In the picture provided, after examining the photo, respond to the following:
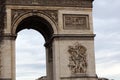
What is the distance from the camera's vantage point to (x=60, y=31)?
91.4ft

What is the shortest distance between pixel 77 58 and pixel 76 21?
8.30 feet

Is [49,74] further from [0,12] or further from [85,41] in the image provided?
[0,12]

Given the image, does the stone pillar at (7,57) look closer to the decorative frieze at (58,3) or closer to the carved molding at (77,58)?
the decorative frieze at (58,3)

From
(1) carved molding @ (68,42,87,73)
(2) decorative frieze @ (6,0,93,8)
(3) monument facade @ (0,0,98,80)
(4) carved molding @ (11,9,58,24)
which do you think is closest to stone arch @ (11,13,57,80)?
(3) monument facade @ (0,0,98,80)

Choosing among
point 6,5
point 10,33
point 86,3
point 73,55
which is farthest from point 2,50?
point 86,3

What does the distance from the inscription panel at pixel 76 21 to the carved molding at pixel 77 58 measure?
121cm

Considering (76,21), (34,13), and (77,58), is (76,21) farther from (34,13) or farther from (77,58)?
(34,13)

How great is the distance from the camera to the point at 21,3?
90.8ft

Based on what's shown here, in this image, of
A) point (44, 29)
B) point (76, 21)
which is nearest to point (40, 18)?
point (44, 29)

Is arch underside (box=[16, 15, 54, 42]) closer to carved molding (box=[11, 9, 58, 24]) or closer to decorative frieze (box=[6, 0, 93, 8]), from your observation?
carved molding (box=[11, 9, 58, 24])

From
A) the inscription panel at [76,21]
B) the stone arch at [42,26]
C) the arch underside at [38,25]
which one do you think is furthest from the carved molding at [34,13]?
the inscription panel at [76,21]

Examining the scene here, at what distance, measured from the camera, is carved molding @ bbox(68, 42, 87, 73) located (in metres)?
27.6

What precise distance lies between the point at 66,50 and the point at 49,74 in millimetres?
3321

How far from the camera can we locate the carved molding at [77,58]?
27.6 metres
